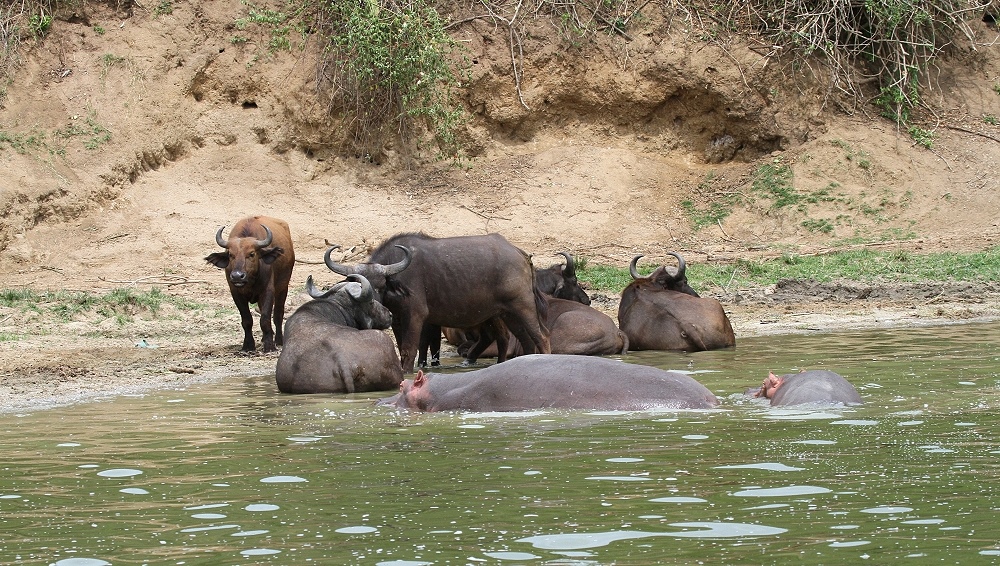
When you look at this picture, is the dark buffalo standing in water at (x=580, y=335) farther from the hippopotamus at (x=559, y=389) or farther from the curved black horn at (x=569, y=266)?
the hippopotamus at (x=559, y=389)

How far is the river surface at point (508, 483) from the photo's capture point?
4609 mm

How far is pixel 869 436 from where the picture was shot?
6.94m

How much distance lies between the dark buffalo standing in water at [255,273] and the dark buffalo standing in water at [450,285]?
1767mm

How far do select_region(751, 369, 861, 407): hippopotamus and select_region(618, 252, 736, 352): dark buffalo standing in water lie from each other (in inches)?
176

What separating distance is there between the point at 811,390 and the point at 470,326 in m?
4.78

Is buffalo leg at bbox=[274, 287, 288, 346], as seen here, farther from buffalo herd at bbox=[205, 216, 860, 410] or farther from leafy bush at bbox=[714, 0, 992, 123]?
leafy bush at bbox=[714, 0, 992, 123]

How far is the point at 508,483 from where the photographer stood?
19.2ft

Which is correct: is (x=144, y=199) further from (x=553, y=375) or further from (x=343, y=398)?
(x=553, y=375)

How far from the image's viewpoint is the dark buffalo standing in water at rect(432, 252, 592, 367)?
12.9 m

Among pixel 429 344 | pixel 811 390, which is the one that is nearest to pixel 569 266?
pixel 429 344

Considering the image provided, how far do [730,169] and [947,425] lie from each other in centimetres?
1723

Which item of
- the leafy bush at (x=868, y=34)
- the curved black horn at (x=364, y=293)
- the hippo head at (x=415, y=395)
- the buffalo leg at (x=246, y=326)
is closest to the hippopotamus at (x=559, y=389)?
the hippo head at (x=415, y=395)

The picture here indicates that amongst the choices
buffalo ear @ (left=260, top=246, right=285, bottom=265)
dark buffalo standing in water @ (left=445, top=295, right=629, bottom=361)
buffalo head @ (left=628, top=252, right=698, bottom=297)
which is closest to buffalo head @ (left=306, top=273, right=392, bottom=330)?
dark buffalo standing in water @ (left=445, top=295, right=629, bottom=361)

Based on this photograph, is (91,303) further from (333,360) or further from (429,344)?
(333,360)
